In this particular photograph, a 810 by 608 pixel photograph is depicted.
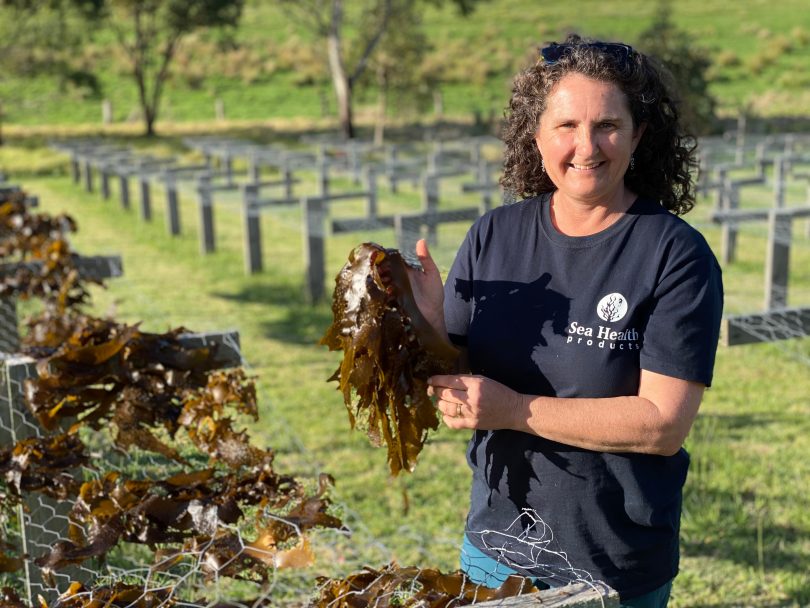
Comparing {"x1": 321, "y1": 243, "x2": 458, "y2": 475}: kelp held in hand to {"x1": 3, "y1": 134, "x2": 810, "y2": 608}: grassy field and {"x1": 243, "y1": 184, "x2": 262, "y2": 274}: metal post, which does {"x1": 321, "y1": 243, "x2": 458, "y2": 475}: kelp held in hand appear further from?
{"x1": 243, "y1": 184, "x2": 262, "y2": 274}: metal post

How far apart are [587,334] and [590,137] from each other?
383mm

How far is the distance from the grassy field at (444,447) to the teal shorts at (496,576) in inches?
6.0

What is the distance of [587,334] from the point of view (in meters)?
1.99

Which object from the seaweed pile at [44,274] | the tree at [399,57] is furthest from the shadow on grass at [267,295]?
the tree at [399,57]

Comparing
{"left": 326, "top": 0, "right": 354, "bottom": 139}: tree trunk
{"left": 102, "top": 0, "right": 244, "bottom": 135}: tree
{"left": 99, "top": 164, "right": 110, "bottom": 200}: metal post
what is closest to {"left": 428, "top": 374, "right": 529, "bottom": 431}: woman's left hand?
{"left": 99, "top": 164, "right": 110, "bottom": 200}: metal post

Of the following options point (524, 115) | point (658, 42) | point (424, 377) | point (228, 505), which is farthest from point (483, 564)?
point (658, 42)

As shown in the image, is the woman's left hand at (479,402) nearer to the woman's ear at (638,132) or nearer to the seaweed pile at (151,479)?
the seaweed pile at (151,479)

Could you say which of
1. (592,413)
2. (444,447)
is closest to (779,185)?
(444,447)

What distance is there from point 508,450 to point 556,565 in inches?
9.8

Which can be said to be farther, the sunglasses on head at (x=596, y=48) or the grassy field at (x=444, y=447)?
the grassy field at (x=444, y=447)

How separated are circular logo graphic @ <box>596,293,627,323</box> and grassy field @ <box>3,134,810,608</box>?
524mm

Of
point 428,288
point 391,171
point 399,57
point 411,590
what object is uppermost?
point 399,57

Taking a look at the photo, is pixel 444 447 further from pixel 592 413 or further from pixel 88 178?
pixel 88 178

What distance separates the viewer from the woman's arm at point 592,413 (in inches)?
75.2
